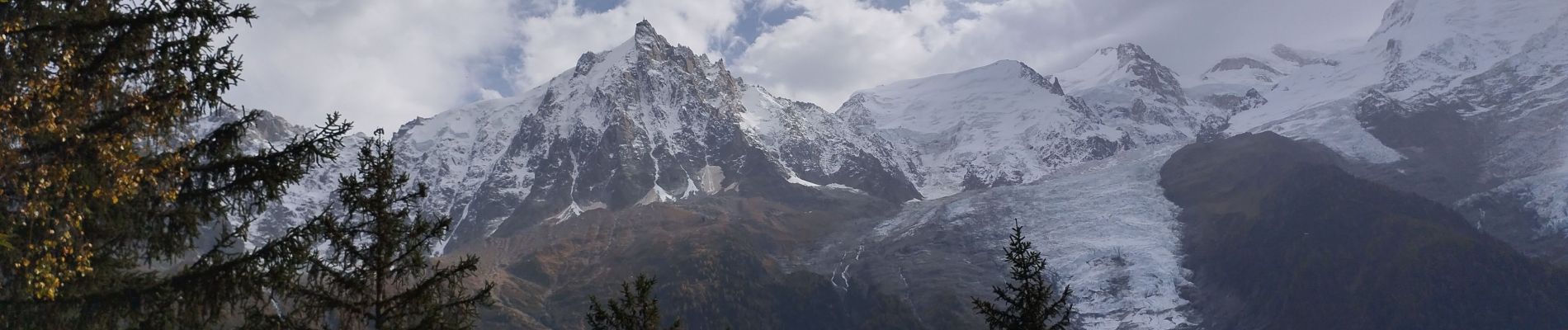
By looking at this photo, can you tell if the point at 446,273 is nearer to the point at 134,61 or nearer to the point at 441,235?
the point at 441,235

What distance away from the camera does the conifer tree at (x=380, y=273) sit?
15273mm

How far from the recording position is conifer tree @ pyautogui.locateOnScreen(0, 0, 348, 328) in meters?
11.4

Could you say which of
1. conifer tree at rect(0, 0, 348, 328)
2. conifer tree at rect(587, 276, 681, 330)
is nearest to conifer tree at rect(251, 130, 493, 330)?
conifer tree at rect(0, 0, 348, 328)

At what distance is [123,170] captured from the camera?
11.9 meters

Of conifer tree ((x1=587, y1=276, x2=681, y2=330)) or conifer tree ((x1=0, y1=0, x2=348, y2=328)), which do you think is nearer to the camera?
conifer tree ((x1=0, y1=0, x2=348, y2=328))

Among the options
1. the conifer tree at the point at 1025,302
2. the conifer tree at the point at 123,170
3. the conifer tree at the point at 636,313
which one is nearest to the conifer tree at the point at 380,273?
the conifer tree at the point at 123,170

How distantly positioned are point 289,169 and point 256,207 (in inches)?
26.1

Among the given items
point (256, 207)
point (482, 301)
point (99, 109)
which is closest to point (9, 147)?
point (99, 109)

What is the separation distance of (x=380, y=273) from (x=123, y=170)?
4.55 metres

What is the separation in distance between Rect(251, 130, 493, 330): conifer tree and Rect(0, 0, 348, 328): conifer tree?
1.61m

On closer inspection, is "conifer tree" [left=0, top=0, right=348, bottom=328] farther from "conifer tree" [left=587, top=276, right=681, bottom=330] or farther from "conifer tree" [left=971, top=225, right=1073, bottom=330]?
"conifer tree" [left=971, top=225, right=1073, bottom=330]

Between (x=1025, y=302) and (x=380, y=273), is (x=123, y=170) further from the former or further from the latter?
(x=1025, y=302)

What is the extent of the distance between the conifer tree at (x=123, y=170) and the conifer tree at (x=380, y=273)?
1608mm

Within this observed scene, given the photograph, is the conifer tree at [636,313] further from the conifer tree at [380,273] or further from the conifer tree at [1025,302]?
the conifer tree at [1025,302]
